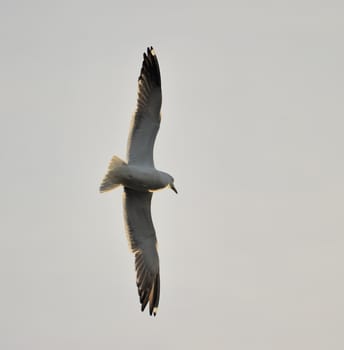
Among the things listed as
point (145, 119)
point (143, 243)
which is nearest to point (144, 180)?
point (145, 119)

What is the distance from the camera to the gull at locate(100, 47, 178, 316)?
17.7 meters

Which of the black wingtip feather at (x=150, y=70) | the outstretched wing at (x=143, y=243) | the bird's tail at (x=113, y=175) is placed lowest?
the outstretched wing at (x=143, y=243)

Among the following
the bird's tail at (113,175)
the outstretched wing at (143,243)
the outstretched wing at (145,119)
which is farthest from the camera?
the outstretched wing at (143,243)

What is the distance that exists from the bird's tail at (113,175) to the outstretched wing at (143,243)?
1.26 metres

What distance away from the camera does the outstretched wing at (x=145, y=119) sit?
59.1 ft

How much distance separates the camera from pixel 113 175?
57.3ft

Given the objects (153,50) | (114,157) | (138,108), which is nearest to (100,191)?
(114,157)

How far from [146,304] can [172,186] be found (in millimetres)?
2613

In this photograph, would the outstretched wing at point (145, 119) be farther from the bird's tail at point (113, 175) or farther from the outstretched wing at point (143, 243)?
the outstretched wing at point (143, 243)

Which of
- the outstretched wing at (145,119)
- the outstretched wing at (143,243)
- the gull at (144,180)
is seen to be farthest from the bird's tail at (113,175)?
the outstretched wing at (143,243)

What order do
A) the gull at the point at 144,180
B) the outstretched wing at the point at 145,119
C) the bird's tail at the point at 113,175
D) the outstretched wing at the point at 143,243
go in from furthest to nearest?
the outstretched wing at the point at 143,243 → the outstretched wing at the point at 145,119 → the gull at the point at 144,180 → the bird's tail at the point at 113,175

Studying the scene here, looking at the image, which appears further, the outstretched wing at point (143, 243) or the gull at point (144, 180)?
the outstretched wing at point (143, 243)

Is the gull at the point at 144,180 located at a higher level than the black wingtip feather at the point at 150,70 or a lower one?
lower

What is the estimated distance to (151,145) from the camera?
59.6ft
